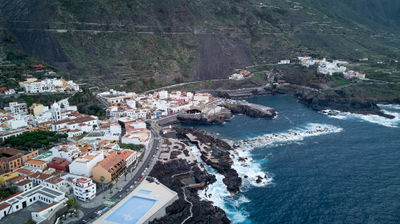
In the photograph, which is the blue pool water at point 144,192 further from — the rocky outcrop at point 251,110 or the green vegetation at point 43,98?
the rocky outcrop at point 251,110

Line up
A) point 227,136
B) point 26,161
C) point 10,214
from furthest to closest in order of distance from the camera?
1. point 227,136
2. point 26,161
3. point 10,214

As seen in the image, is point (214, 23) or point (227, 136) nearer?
point (227, 136)

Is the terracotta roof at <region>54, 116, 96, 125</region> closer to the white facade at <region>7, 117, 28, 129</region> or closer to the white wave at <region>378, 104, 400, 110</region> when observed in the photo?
the white facade at <region>7, 117, 28, 129</region>

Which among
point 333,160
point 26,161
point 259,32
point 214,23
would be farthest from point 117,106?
point 259,32

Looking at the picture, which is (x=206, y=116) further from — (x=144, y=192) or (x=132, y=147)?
(x=144, y=192)

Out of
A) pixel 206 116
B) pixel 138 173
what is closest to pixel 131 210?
pixel 138 173

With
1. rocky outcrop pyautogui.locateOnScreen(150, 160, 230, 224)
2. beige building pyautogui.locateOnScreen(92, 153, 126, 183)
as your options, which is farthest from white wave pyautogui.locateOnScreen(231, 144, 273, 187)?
beige building pyautogui.locateOnScreen(92, 153, 126, 183)

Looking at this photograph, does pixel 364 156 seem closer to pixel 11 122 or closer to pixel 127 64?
pixel 11 122
